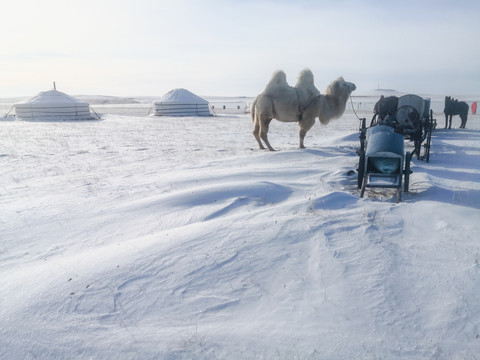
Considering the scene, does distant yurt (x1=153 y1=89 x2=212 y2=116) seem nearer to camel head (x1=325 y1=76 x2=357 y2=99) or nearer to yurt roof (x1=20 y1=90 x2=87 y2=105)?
yurt roof (x1=20 y1=90 x2=87 y2=105)

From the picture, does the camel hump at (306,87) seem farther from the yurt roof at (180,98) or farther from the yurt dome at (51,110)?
the yurt dome at (51,110)

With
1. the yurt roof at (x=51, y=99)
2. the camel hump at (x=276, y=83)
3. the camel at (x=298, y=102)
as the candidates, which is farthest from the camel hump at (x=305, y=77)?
the yurt roof at (x=51, y=99)

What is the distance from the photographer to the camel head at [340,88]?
898 centimetres

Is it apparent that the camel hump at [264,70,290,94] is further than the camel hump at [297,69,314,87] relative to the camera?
No

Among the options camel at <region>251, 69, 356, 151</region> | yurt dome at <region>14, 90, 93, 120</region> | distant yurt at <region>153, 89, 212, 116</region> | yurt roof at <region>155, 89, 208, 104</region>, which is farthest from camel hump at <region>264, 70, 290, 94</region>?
yurt dome at <region>14, 90, 93, 120</region>

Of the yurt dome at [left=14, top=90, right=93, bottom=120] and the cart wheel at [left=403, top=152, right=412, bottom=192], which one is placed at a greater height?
the yurt dome at [left=14, top=90, right=93, bottom=120]

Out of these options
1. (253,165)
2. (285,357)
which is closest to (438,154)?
(253,165)

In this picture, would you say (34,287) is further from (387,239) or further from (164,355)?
(387,239)

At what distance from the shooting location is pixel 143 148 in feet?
33.8

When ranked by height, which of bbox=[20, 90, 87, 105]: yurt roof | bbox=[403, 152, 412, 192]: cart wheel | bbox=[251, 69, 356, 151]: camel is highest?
bbox=[20, 90, 87, 105]: yurt roof

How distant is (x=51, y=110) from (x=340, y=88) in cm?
2209

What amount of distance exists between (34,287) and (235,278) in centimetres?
150

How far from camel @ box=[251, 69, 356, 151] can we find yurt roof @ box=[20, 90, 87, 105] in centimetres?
2033

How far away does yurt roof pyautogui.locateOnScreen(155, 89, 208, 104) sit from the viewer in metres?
27.2
